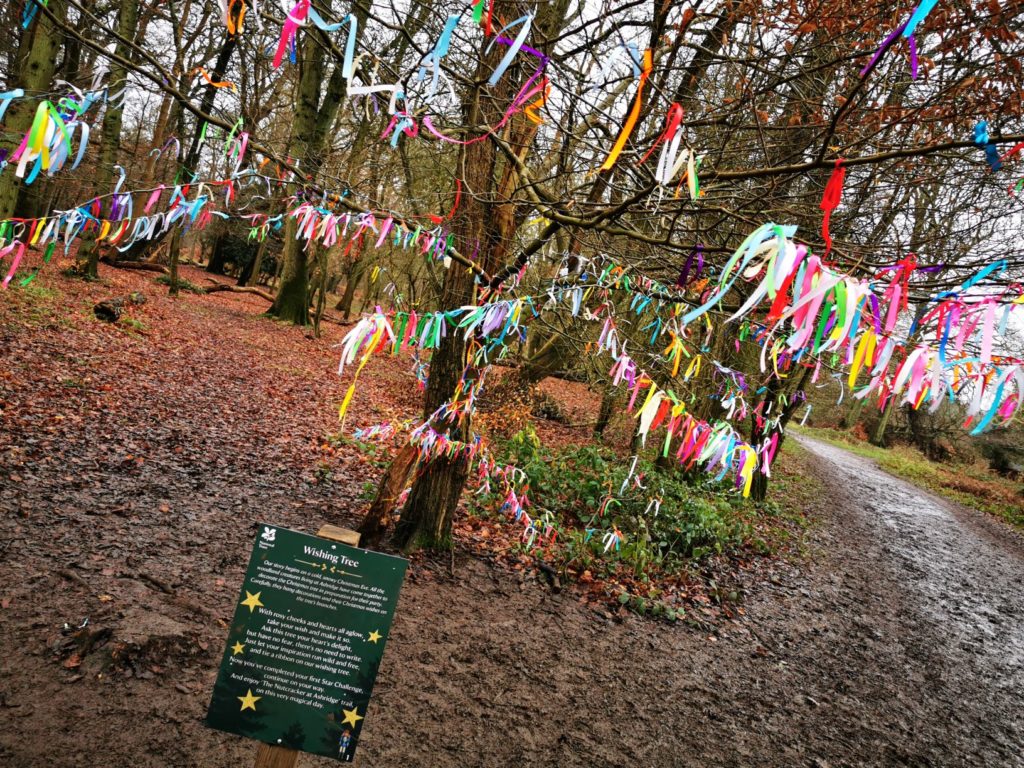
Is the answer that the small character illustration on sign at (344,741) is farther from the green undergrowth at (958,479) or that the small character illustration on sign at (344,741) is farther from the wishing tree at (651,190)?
the green undergrowth at (958,479)

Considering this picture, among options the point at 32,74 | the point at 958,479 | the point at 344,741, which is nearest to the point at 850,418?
the point at 958,479

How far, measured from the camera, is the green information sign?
6.81 ft

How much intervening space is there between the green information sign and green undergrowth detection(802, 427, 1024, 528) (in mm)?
18926

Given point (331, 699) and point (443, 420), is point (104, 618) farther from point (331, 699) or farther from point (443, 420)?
point (443, 420)

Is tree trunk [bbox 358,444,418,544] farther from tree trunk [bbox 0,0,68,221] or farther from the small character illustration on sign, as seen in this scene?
tree trunk [bbox 0,0,68,221]

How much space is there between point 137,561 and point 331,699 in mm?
2944

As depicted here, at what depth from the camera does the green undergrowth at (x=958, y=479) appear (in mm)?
16647

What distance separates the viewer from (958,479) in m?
20.2

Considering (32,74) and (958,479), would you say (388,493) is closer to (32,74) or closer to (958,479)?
(32,74)

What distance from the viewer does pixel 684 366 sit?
7914 millimetres

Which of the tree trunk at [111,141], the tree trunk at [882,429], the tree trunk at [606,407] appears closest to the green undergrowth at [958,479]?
the tree trunk at [882,429]

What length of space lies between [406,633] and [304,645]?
2.28 m

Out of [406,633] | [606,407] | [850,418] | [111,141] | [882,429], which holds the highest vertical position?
[111,141]

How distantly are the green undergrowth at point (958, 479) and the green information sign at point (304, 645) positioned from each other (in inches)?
745
